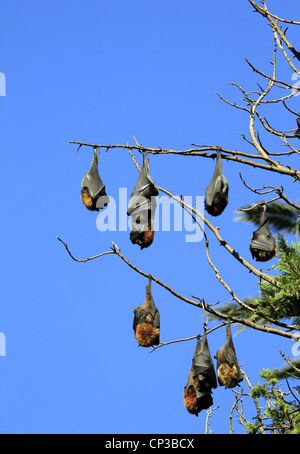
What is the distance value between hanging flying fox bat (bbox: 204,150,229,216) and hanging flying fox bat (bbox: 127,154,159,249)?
1.82 ft

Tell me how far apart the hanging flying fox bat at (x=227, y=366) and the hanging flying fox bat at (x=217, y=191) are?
1.22m

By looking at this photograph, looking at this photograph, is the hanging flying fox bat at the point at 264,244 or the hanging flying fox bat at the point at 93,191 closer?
the hanging flying fox bat at the point at 93,191

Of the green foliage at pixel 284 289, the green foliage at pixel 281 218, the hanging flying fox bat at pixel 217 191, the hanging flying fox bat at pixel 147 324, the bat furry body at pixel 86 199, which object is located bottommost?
the hanging flying fox bat at pixel 147 324

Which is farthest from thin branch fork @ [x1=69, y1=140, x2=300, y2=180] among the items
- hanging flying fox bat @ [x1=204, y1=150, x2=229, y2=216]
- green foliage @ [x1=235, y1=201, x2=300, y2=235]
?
green foliage @ [x1=235, y1=201, x2=300, y2=235]

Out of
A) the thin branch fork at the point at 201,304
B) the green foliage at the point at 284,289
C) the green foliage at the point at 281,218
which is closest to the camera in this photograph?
the thin branch fork at the point at 201,304

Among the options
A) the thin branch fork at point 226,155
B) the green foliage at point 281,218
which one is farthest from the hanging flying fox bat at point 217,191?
the green foliage at point 281,218

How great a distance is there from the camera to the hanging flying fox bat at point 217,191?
7.84 m

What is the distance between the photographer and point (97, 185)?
850 centimetres

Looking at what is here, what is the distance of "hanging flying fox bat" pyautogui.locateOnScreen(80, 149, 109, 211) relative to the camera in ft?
28.1

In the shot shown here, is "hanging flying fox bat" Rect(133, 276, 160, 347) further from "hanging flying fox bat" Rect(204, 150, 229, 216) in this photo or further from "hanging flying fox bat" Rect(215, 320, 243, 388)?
"hanging flying fox bat" Rect(204, 150, 229, 216)

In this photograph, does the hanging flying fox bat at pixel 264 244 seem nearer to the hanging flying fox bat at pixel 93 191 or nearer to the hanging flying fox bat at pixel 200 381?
the hanging flying fox bat at pixel 93 191

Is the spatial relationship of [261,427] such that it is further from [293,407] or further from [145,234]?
[145,234]
